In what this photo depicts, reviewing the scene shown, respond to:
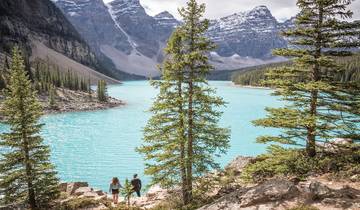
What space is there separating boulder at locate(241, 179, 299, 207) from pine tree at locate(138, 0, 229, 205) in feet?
12.8

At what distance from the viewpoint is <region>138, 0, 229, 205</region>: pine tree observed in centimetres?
1864

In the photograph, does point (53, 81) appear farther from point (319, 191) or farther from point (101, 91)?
point (319, 191)

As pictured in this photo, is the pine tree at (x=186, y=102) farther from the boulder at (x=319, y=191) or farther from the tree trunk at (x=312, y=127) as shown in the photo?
the boulder at (x=319, y=191)

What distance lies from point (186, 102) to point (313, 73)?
6.59m

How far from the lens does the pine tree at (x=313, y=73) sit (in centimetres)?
1661

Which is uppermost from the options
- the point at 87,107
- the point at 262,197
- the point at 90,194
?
the point at 262,197

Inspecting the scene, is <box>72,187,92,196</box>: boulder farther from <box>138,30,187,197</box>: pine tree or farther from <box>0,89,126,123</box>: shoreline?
<box>0,89,126,123</box>: shoreline

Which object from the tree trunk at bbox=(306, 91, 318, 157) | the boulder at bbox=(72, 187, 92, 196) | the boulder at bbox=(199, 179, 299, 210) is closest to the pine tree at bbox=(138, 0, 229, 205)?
the boulder at bbox=(199, 179, 299, 210)

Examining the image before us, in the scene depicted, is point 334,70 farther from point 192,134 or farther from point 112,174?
point 112,174

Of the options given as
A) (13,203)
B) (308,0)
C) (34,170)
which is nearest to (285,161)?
(308,0)

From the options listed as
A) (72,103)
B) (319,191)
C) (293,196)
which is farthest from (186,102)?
(72,103)

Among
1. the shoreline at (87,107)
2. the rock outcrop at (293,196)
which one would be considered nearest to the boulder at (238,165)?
the rock outcrop at (293,196)

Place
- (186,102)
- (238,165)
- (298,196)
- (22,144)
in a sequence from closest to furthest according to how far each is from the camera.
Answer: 1. (298,196)
2. (186,102)
3. (22,144)
4. (238,165)

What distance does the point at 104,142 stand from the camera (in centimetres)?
5875
